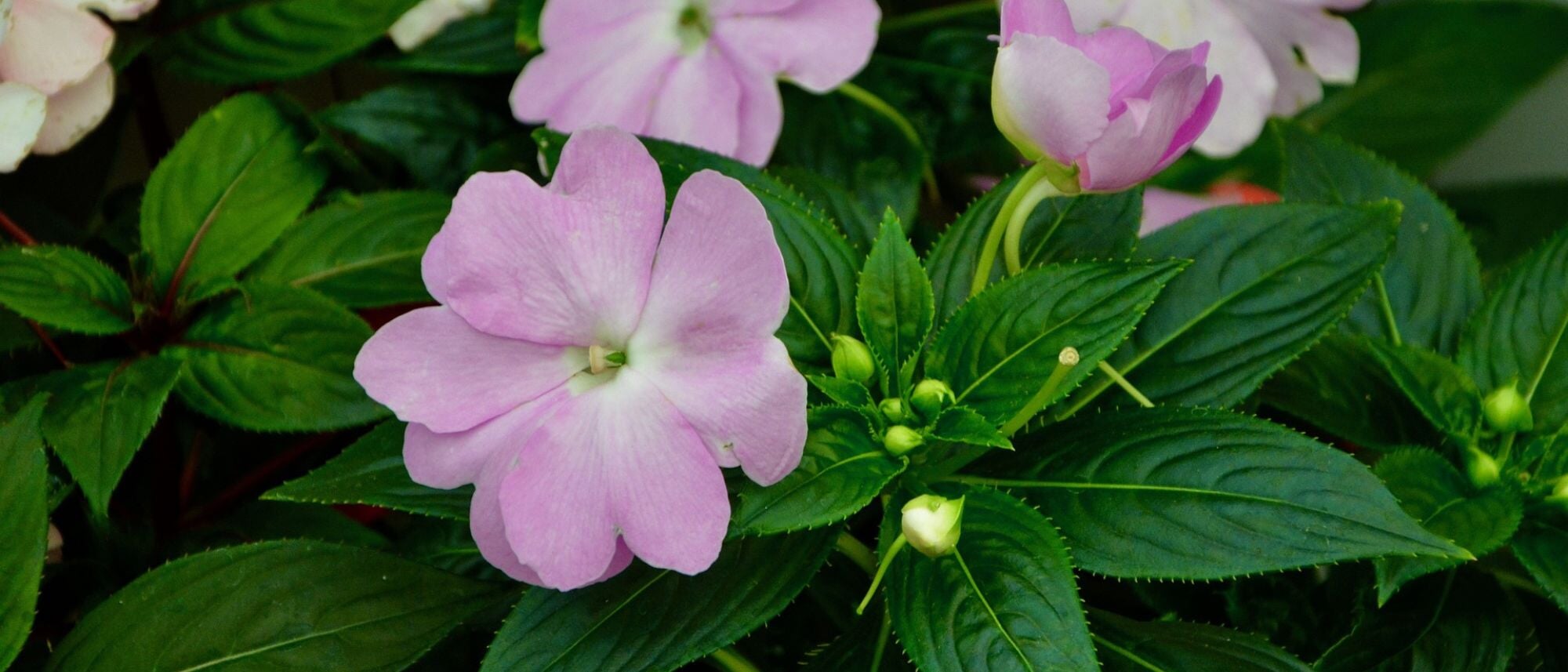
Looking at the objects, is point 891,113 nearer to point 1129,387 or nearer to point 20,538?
point 1129,387

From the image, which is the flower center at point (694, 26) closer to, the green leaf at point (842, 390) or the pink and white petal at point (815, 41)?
the pink and white petal at point (815, 41)

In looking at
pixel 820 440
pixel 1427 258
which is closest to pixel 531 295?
pixel 820 440

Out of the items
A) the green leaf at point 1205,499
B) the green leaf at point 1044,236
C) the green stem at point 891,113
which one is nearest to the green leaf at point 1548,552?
the green leaf at point 1205,499

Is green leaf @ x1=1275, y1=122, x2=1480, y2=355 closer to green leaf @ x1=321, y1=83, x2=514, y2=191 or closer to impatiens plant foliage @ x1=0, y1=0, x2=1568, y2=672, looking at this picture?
impatiens plant foliage @ x1=0, y1=0, x2=1568, y2=672

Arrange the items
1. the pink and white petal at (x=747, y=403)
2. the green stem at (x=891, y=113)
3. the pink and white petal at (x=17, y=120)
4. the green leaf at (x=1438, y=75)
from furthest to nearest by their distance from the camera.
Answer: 1. the green leaf at (x=1438, y=75)
2. the green stem at (x=891, y=113)
3. the pink and white petal at (x=17, y=120)
4. the pink and white petal at (x=747, y=403)

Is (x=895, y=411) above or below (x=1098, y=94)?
below

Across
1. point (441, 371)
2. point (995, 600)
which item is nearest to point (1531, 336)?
point (995, 600)
